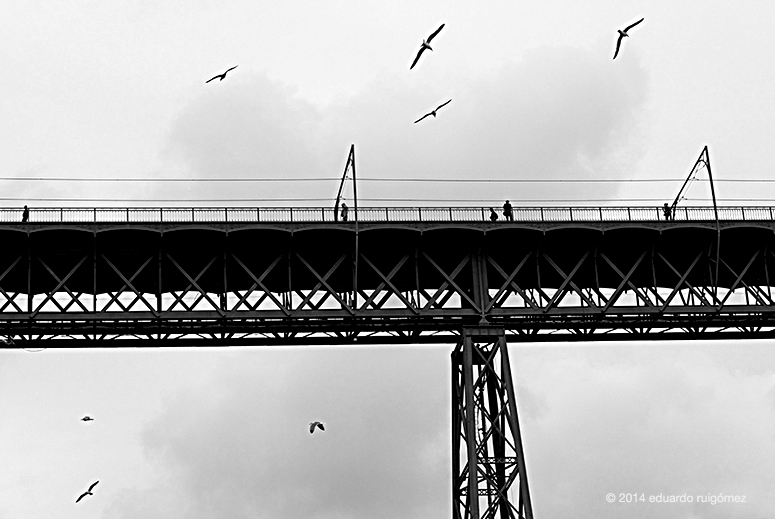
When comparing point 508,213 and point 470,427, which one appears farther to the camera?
point 508,213

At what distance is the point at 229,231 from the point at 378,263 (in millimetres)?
5899

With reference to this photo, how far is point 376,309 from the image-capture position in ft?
153

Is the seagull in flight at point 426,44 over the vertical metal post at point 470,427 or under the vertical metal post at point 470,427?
over

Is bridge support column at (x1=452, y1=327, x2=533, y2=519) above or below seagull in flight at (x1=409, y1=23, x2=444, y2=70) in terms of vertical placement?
below

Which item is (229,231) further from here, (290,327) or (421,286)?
(421,286)

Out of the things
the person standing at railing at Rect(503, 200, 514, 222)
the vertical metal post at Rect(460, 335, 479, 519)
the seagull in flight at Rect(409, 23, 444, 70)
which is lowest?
the vertical metal post at Rect(460, 335, 479, 519)

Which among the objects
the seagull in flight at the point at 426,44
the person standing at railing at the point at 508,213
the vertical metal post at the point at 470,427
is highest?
the seagull in flight at the point at 426,44

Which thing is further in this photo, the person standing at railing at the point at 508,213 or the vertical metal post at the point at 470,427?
the person standing at railing at the point at 508,213

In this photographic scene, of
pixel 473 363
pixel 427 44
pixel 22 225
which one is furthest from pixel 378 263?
pixel 22 225

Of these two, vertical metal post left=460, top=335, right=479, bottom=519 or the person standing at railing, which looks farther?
the person standing at railing

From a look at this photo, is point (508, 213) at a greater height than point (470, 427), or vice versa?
point (508, 213)

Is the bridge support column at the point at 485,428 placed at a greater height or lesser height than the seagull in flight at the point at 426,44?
lesser

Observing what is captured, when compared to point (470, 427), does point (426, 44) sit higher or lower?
higher

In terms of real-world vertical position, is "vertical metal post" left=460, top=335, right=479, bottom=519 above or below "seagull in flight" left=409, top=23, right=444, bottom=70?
below
